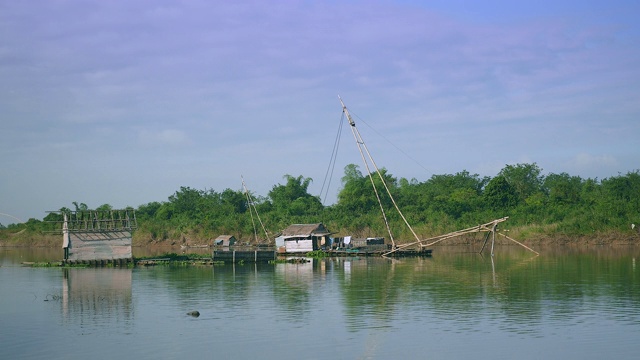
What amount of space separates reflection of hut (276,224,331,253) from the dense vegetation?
9669 millimetres

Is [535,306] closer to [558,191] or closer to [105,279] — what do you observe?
[105,279]

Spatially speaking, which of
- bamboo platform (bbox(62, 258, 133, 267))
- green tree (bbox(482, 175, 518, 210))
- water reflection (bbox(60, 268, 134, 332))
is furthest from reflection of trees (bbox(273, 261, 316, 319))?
green tree (bbox(482, 175, 518, 210))

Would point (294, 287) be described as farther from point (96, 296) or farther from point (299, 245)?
point (299, 245)

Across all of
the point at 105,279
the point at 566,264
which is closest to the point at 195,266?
the point at 105,279

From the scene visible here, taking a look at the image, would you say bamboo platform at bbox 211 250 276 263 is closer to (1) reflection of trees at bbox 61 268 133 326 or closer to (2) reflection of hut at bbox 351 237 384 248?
(2) reflection of hut at bbox 351 237 384 248

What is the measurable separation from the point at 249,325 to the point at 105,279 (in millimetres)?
17151

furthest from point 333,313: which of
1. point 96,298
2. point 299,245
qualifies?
point 299,245

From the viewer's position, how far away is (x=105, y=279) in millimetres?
36750

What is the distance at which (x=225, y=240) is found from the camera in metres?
68.2

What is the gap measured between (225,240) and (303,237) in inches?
593

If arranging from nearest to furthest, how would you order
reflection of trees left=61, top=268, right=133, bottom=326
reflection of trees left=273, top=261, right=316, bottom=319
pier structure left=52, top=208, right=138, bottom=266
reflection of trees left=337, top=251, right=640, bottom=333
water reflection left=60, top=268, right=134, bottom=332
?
1. reflection of trees left=337, top=251, right=640, bottom=333
2. water reflection left=60, top=268, right=134, bottom=332
3. reflection of trees left=61, top=268, right=133, bottom=326
4. reflection of trees left=273, top=261, right=316, bottom=319
5. pier structure left=52, top=208, right=138, bottom=266

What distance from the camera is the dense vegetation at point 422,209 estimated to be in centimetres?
5853

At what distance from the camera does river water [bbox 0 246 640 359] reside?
1836 centimetres

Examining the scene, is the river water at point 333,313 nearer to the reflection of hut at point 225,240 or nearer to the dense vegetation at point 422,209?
the dense vegetation at point 422,209
